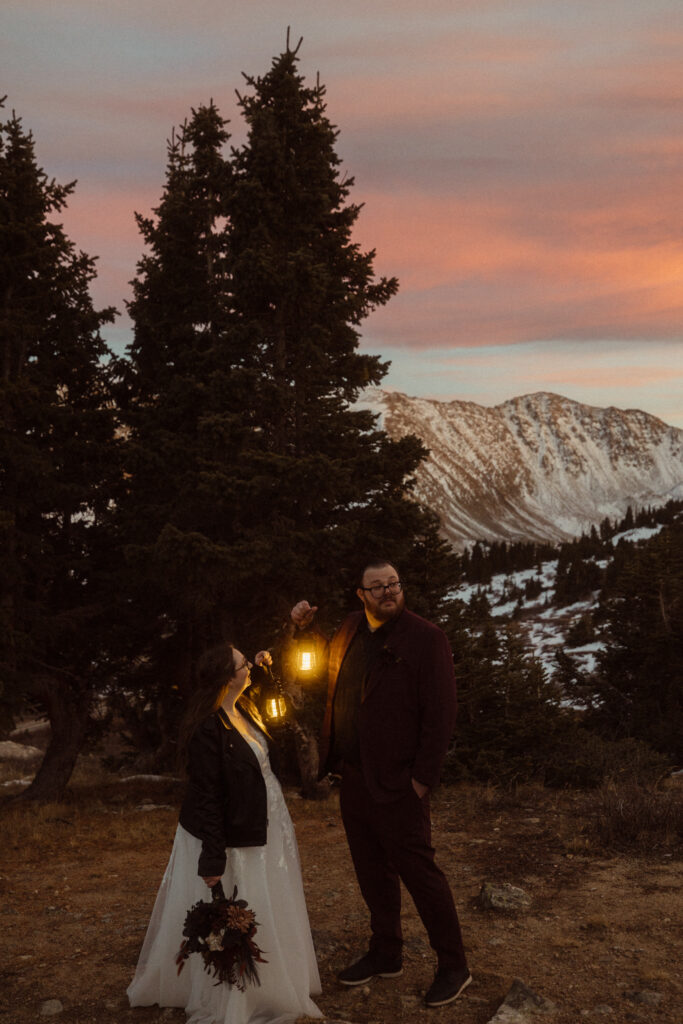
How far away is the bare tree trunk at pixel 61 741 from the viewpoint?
14281 mm

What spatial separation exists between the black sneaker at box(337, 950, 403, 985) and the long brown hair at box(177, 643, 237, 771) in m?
2.11

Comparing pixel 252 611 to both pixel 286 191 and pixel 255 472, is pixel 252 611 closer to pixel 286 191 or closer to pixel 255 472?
pixel 255 472

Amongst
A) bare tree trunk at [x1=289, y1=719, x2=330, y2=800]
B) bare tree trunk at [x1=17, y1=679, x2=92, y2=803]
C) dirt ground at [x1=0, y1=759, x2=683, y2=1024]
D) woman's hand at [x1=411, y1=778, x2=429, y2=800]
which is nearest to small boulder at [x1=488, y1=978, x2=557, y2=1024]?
dirt ground at [x1=0, y1=759, x2=683, y2=1024]

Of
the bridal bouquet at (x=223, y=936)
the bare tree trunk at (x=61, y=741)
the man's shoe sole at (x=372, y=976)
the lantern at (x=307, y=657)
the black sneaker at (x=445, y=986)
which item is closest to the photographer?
the bridal bouquet at (x=223, y=936)

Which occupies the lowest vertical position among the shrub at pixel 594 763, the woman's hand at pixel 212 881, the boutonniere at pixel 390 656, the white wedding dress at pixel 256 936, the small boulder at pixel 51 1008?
the shrub at pixel 594 763

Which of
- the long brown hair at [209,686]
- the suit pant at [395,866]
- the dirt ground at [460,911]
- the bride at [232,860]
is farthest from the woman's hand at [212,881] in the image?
the dirt ground at [460,911]

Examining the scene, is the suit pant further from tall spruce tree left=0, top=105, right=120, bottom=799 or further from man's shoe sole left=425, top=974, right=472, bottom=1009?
tall spruce tree left=0, top=105, right=120, bottom=799

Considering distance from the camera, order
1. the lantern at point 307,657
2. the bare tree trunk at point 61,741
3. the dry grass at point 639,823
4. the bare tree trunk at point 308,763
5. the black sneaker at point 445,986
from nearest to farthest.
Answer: the black sneaker at point 445,986 < the lantern at point 307,657 < the dry grass at point 639,823 < the bare tree trunk at point 308,763 < the bare tree trunk at point 61,741

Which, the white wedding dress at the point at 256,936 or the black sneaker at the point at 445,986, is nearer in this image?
the white wedding dress at the point at 256,936

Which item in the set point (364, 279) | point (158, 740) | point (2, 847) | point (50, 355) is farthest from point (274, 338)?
point (158, 740)

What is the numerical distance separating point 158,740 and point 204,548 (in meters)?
13.0

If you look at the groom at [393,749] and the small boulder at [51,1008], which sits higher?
the groom at [393,749]

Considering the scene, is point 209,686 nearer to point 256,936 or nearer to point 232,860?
point 232,860

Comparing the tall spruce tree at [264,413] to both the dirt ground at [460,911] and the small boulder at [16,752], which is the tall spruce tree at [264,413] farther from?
the small boulder at [16,752]
